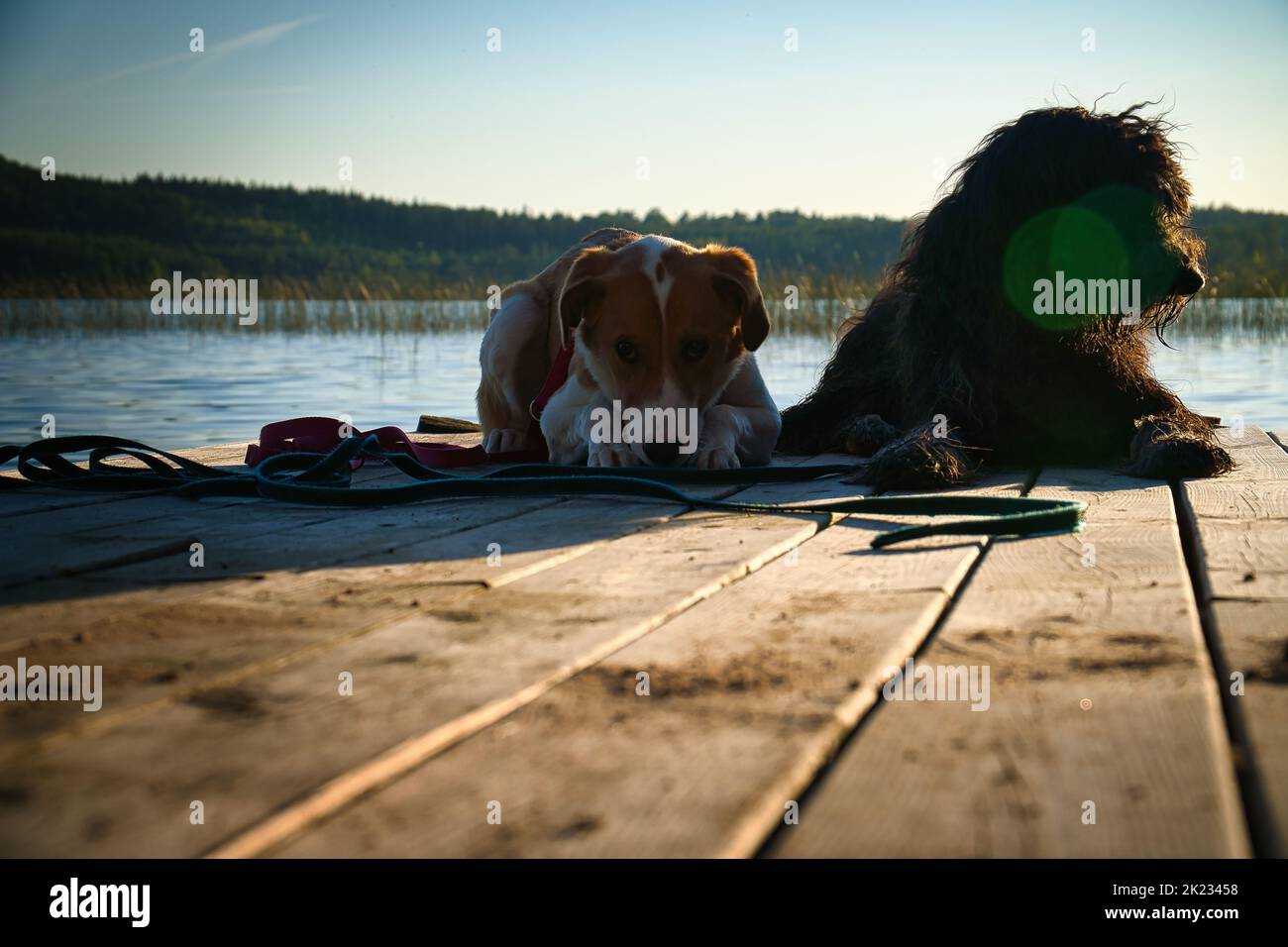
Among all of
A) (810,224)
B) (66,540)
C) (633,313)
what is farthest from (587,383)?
(810,224)

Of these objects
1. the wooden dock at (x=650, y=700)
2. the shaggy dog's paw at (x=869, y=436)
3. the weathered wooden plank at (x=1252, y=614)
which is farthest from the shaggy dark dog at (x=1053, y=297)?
the wooden dock at (x=650, y=700)

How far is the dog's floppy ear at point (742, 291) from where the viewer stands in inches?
201

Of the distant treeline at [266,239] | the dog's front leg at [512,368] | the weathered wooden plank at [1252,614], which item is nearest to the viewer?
the weathered wooden plank at [1252,614]

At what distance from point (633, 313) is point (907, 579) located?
9.00 ft

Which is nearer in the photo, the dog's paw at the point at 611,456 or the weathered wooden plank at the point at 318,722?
the weathered wooden plank at the point at 318,722

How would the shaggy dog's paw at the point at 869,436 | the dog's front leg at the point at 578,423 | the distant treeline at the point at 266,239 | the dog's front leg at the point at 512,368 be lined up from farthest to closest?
the distant treeline at the point at 266,239, the dog's front leg at the point at 512,368, the shaggy dog's paw at the point at 869,436, the dog's front leg at the point at 578,423

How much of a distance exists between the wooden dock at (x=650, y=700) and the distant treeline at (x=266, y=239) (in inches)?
970

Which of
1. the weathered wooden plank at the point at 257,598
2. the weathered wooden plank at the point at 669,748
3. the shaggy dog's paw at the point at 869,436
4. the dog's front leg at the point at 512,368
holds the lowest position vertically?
the weathered wooden plank at the point at 669,748

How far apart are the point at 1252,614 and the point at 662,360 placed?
3.18 meters

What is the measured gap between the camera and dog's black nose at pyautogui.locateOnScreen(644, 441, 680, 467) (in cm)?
495

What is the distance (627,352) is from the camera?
5.09 metres

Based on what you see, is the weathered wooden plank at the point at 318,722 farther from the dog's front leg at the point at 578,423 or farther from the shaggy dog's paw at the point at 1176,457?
the shaggy dog's paw at the point at 1176,457

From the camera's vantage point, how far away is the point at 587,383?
540cm
